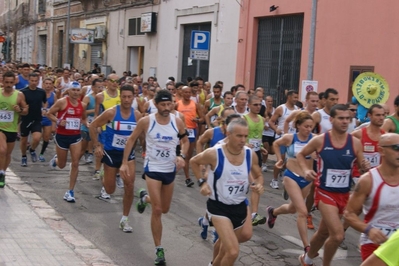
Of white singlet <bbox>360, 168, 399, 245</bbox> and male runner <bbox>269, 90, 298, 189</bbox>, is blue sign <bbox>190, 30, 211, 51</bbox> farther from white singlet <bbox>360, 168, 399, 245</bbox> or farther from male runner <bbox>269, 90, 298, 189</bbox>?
white singlet <bbox>360, 168, 399, 245</bbox>

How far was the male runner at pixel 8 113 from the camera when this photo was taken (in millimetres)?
11008

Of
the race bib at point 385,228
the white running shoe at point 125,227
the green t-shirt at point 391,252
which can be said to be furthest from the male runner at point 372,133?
the green t-shirt at point 391,252

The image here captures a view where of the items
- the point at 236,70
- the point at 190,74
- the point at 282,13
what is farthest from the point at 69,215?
the point at 190,74

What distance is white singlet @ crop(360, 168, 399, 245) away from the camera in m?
5.12

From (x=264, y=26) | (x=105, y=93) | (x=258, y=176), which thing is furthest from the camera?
(x=264, y=26)

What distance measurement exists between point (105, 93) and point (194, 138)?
2.37 metres

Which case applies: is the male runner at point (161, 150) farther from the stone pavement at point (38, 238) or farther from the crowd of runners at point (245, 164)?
the stone pavement at point (38, 238)

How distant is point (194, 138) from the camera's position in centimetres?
1339

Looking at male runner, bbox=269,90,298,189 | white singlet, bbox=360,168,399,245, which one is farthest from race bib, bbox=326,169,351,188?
male runner, bbox=269,90,298,189

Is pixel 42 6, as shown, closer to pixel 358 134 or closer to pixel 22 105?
pixel 22 105

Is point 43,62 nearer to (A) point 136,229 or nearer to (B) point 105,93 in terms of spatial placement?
(B) point 105,93

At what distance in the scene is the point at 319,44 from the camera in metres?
18.9

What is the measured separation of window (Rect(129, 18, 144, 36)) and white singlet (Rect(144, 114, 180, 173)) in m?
24.0

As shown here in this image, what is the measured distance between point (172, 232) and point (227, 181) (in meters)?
2.60
